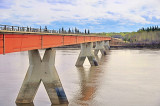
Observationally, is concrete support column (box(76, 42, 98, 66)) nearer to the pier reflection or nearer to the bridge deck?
the pier reflection

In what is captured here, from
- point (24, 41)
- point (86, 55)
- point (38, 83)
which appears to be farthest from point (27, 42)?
point (86, 55)

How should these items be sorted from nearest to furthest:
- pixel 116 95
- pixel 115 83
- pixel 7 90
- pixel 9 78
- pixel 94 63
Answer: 1. pixel 116 95
2. pixel 7 90
3. pixel 115 83
4. pixel 9 78
5. pixel 94 63

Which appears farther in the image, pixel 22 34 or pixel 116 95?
pixel 116 95

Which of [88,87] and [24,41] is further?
[88,87]

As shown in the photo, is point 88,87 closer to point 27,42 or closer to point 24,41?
point 27,42

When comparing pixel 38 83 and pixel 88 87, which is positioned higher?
pixel 38 83

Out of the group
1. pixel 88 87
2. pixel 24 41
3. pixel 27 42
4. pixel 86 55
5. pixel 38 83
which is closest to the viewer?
pixel 24 41

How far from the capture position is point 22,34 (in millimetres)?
25812

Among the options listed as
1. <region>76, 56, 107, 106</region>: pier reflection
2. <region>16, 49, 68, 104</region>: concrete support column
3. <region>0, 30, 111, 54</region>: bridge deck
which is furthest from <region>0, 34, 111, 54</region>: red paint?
<region>76, 56, 107, 106</region>: pier reflection

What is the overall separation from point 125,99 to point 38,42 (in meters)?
12.0

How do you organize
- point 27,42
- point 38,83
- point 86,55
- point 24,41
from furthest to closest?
1. point 86,55
2. point 38,83
3. point 27,42
4. point 24,41

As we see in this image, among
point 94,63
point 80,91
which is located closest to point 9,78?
point 80,91

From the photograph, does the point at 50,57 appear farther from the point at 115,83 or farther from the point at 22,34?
the point at 115,83

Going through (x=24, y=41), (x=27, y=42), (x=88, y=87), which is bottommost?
(x=88, y=87)
